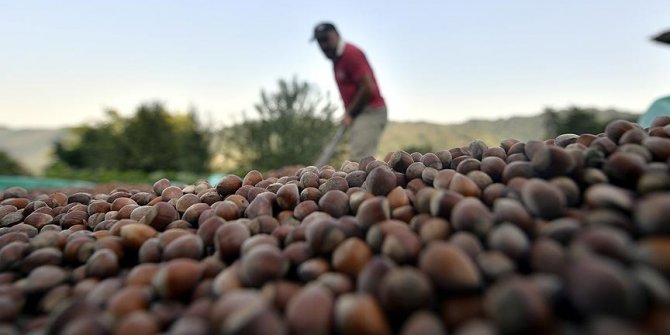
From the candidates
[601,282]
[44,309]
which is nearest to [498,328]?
[601,282]

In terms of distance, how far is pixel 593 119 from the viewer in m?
14.7

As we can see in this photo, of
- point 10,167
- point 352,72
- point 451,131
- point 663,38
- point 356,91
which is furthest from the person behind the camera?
point 451,131

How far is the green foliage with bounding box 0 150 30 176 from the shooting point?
1680 centimetres

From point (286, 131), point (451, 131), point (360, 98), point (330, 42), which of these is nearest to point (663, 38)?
point (360, 98)

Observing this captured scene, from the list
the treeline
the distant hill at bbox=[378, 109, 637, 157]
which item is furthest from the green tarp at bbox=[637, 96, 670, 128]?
the distant hill at bbox=[378, 109, 637, 157]

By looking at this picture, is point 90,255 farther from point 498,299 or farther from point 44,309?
point 498,299

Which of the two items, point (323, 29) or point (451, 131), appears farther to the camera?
point (451, 131)

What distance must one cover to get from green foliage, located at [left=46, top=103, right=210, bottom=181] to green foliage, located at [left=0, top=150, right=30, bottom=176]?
3.39 feet

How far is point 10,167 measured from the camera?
56.2 feet

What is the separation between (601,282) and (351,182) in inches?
31.5

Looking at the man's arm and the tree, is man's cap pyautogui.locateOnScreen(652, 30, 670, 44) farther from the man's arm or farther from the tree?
the tree

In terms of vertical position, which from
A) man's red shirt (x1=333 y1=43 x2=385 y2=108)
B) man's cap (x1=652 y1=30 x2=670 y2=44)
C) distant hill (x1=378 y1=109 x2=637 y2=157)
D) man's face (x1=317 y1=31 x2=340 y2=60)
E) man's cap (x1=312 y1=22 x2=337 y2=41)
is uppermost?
man's cap (x1=312 y1=22 x2=337 y2=41)

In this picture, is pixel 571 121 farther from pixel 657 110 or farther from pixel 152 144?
pixel 152 144

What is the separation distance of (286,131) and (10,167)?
42.3 feet
